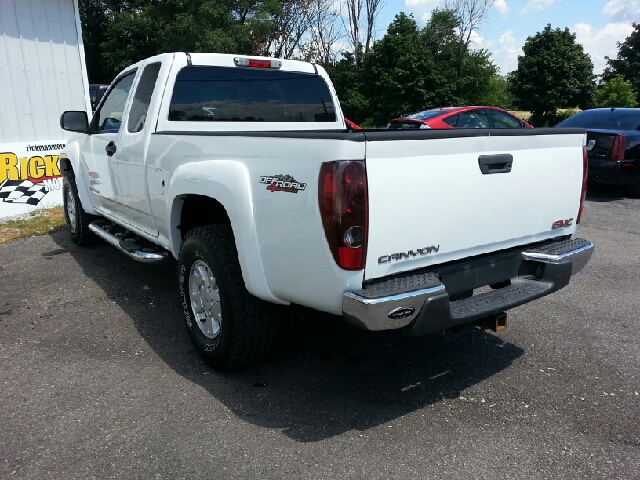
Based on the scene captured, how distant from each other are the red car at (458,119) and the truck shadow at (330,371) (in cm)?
731

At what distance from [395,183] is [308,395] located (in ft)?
4.70

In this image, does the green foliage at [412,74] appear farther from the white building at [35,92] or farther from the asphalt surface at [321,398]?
the asphalt surface at [321,398]

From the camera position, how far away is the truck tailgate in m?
2.59

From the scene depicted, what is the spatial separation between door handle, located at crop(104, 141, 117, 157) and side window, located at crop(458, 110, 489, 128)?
8.04m

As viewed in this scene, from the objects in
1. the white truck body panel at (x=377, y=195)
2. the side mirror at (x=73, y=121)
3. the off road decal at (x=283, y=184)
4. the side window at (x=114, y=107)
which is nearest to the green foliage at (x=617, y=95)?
the side window at (x=114, y=107)

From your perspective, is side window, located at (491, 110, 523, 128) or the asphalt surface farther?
side window, located at (491, 110, 523, 128)

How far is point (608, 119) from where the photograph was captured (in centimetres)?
1012

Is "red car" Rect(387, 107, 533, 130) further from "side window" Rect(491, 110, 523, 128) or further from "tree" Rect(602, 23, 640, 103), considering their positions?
"tree" Rect(602, 23, 640, 103)

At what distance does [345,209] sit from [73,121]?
13.2 ft

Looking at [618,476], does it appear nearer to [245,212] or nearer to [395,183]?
[395,183]

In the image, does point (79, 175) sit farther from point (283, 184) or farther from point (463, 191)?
point (463, 191)

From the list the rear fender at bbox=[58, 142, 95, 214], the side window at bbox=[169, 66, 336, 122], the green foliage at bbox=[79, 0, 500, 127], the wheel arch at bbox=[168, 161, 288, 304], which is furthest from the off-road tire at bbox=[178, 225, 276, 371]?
the green foliage at bbox=[79, 0, 500, 127]

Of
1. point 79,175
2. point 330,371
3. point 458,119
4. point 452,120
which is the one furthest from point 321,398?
point 458,119

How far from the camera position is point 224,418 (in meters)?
3.04
